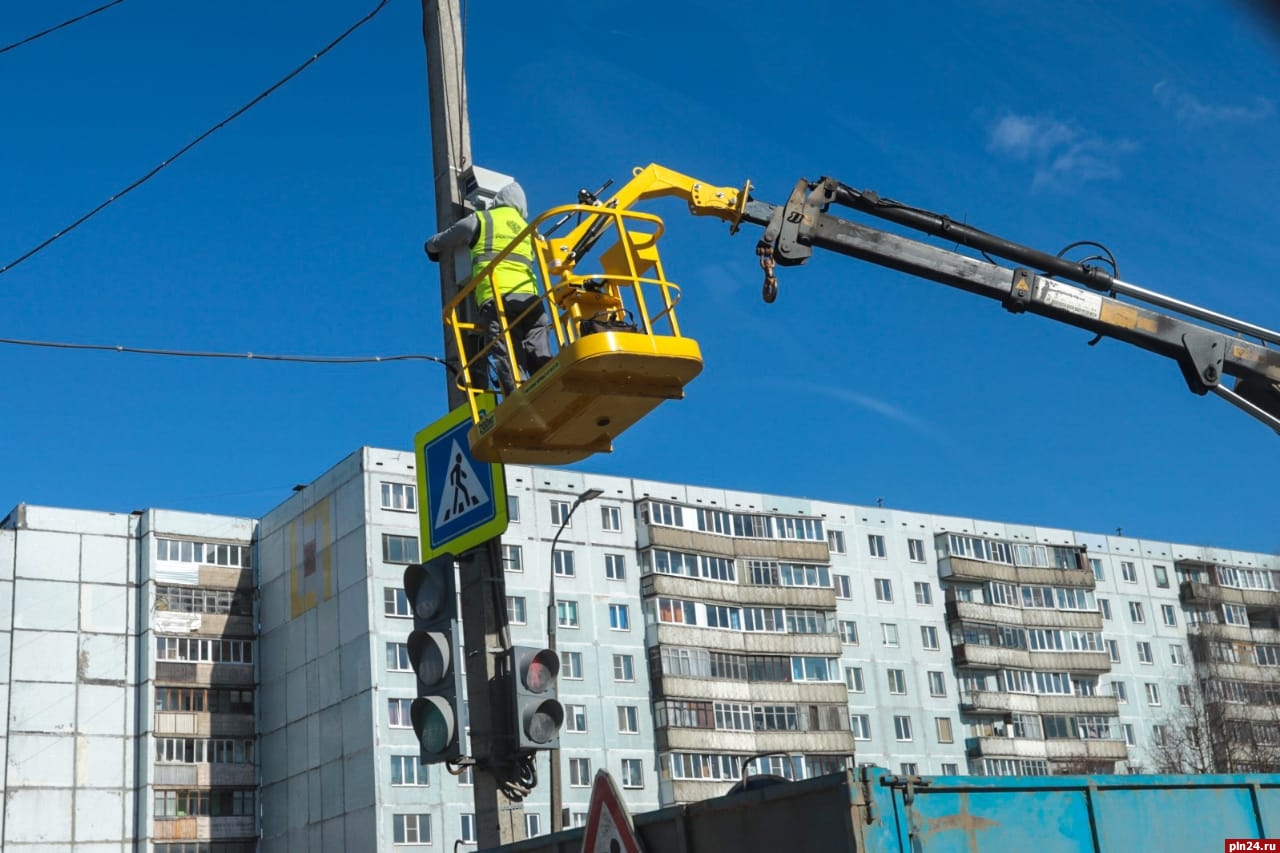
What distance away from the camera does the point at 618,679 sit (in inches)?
2490

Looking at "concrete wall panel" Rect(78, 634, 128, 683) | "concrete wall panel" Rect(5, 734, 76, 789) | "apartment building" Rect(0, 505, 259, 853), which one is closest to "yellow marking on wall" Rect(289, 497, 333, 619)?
"apartment building" Rect(0, 505, 259, 853)

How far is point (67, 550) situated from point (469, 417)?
58.8m

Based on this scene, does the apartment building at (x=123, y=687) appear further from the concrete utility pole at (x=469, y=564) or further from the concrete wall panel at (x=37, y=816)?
the concrete utility pole at (x=469, y=564)

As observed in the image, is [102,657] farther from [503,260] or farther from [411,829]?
[503,260]

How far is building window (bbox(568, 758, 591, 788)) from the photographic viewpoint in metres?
59.8

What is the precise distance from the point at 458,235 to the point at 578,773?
5161 centimetres

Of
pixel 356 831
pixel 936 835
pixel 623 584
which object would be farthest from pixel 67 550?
pixel 936 835

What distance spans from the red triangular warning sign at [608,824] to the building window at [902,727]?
2592 inches

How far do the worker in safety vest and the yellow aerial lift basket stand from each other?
6cm

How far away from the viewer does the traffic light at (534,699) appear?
905cm

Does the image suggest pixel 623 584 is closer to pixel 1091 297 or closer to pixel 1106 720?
pixel 1106 720

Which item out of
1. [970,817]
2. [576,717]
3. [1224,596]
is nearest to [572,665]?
[576,717]

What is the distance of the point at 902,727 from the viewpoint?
72438 millimetres

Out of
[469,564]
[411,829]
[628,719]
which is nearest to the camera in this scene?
[469,564]
